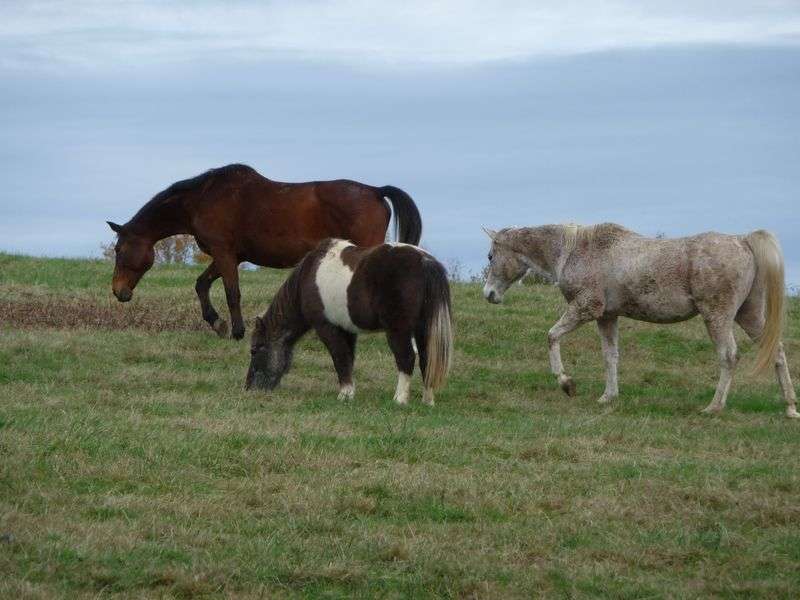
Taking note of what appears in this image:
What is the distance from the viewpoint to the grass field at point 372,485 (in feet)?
18.7

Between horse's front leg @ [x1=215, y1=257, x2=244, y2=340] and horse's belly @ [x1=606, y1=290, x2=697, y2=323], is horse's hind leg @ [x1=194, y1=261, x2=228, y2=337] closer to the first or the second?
horse's front leg @ [x1=215, y1=257, x2=244, y2=340]

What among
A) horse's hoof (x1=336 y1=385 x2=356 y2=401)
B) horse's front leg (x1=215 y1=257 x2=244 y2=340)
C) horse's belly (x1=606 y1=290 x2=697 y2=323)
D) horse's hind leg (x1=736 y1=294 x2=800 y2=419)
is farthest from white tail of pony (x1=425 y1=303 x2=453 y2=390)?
horse's front leg (x1=215 y1=257 x2=244 y2=340)

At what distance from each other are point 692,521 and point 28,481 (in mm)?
3672

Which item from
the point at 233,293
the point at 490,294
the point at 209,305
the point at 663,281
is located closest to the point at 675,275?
the point at 663,281

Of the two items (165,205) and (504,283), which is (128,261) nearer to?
(165,205)

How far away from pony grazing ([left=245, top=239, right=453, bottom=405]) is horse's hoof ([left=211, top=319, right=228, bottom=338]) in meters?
2.59

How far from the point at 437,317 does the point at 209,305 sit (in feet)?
15.2

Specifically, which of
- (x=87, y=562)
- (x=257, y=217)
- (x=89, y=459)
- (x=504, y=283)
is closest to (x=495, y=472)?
(x=89, y=459)

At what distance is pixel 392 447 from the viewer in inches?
329

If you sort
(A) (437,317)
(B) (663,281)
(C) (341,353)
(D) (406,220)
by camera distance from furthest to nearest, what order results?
(D) (406,220) → (B) (663,281) → (C) (341,353) → (A) (437,317)

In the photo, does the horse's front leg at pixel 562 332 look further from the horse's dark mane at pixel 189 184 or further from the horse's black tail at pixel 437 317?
the horse's dark mane at pixel 189 184

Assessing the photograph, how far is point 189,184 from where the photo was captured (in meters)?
14.0

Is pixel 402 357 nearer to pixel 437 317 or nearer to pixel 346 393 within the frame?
pixel 437 317

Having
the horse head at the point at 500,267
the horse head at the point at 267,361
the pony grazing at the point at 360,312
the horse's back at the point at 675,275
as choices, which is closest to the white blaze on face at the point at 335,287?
the pony grazing at the point at 360,312
